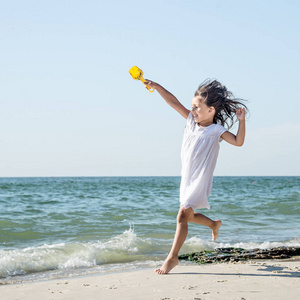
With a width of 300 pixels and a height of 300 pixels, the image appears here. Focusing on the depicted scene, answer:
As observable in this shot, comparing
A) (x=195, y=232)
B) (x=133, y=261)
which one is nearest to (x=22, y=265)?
(x=133, y=261)

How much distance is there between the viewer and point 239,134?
3.81 meters

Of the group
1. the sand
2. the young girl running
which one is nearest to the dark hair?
the young girl running

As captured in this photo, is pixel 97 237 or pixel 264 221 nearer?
pixel 97 237

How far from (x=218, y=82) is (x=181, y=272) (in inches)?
72.3

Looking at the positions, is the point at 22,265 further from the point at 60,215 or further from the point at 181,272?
the point at 60,215

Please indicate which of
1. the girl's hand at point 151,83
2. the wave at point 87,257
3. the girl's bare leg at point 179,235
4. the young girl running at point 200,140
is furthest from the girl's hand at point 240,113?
the wave at point 87,257

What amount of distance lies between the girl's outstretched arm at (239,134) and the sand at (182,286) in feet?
3.83

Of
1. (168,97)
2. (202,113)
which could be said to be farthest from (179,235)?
(168,97)

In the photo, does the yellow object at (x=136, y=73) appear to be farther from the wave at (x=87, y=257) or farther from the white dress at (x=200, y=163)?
the wave at (x=87, y=257)

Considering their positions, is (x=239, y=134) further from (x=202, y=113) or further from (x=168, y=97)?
(x=168, y=97)

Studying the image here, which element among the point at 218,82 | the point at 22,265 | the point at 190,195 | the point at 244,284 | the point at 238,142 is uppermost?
Result: the point at 218,82

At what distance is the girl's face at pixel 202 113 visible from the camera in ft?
13.3

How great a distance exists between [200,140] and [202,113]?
275 mm

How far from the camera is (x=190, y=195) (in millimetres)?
3932
